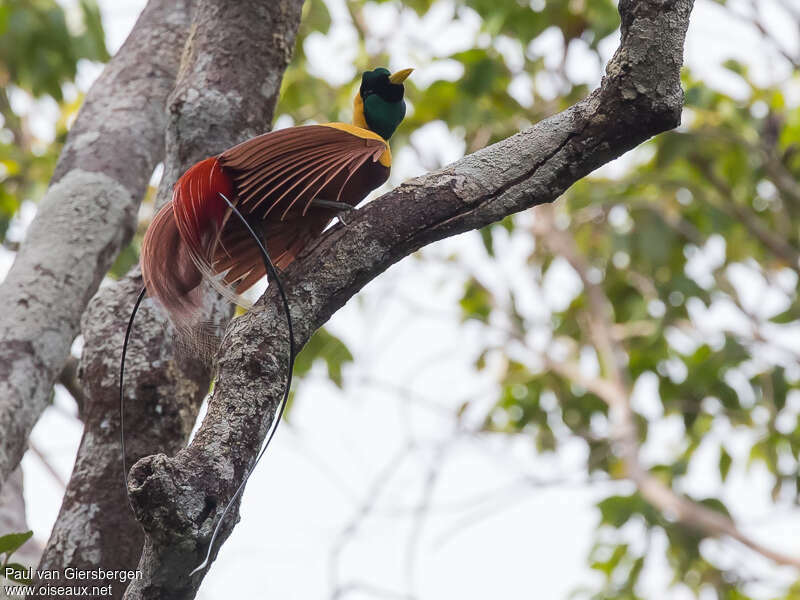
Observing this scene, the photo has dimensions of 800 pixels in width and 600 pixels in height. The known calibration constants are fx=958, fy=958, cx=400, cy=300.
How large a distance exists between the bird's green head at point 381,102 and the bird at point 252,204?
417mm

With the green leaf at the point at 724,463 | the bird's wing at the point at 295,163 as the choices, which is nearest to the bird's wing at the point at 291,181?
the bird's wing at the point at 295,163

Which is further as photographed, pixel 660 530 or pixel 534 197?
pixel 660 530

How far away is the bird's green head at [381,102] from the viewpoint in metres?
2.23

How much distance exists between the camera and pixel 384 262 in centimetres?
153

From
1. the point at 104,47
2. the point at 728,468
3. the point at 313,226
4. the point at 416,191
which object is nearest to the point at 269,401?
the point at 416,191

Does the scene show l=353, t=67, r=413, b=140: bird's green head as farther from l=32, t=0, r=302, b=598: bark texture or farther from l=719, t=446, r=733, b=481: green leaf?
l=719, t=446, r=733, b=481: green leaf

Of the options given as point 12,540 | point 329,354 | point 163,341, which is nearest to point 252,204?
point 163,341

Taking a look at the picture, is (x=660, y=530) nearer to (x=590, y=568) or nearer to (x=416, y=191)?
(x=590, y=568)

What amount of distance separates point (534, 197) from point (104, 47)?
275cm

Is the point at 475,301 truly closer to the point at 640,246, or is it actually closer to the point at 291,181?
the point at 640,246

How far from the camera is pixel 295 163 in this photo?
1.69 m

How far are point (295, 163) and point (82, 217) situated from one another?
927mm

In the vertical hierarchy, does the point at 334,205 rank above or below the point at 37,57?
below

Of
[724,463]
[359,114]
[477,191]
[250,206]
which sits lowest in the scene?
[477,191]
